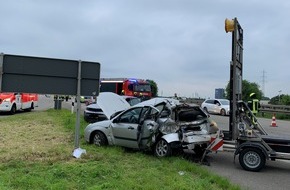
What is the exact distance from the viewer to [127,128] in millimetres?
10188

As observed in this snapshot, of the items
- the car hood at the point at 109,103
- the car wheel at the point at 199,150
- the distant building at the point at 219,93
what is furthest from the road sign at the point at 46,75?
the distant building at the point at 219,93

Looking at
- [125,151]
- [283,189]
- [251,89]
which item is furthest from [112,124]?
[251,89]

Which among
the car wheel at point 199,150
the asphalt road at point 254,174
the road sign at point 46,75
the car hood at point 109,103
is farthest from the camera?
the car hood at point 109,103

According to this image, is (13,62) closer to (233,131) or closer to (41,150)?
(41,150)

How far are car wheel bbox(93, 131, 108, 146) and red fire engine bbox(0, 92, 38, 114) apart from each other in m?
14.3

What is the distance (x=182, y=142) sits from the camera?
368 inches

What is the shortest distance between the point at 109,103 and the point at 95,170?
551 centimetres

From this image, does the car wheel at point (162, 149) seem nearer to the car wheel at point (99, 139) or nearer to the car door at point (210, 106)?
the car wheel at point (99, 139)

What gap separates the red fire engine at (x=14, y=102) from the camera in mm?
23188

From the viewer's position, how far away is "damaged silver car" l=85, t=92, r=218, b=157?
941 cm

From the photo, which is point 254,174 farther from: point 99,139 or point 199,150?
point 99,139

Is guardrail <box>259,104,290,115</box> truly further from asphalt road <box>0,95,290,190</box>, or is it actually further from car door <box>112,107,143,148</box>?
car door <box>112,107,143,148</box>

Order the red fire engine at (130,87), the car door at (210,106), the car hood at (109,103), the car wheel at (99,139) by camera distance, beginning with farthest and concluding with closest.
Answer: the car door at (210,106), the red fire engine at (130,87), the car hood at (109,103), the car wheel at (99,139)

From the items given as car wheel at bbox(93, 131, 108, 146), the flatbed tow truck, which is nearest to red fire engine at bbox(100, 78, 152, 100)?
car wheel at bbox(93, 131, 108, 146)
